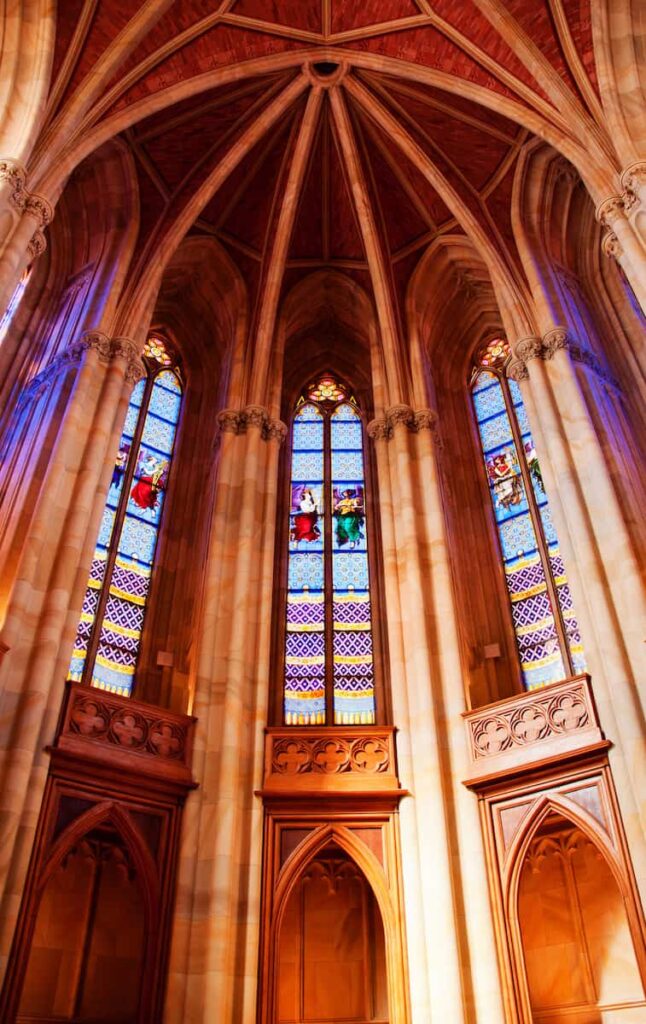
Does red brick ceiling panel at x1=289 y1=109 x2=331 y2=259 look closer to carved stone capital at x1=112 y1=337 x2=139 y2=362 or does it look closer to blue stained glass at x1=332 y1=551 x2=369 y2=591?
carved stone capital at x1=112 y1=337 x2=139 y2=362

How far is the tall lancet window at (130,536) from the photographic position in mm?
11227

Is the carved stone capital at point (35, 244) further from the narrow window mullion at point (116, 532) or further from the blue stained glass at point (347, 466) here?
the blue stained glass at point (347, 466)

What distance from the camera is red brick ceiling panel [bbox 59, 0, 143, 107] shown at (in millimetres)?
→ 11055

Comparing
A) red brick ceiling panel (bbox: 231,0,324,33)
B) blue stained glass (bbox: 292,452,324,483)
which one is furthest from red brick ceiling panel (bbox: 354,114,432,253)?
blue stained glass (bbox: 292,452,324,483)

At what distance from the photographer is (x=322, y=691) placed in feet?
39.4

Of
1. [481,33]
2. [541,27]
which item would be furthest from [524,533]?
[481,33]

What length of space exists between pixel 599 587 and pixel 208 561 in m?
5.33

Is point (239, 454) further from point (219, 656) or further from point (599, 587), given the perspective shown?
point (599, 587)

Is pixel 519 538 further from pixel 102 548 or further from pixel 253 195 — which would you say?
pixel 253 195

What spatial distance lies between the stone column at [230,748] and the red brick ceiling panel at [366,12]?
612 cm

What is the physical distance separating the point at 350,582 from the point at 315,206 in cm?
700

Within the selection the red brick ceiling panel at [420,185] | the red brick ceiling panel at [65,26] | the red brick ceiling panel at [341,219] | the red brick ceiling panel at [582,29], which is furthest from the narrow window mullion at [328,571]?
the red brick ceiling panel at [65,26]

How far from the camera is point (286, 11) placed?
12.7m

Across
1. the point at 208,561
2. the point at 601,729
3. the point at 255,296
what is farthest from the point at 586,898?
the point at 255,296
